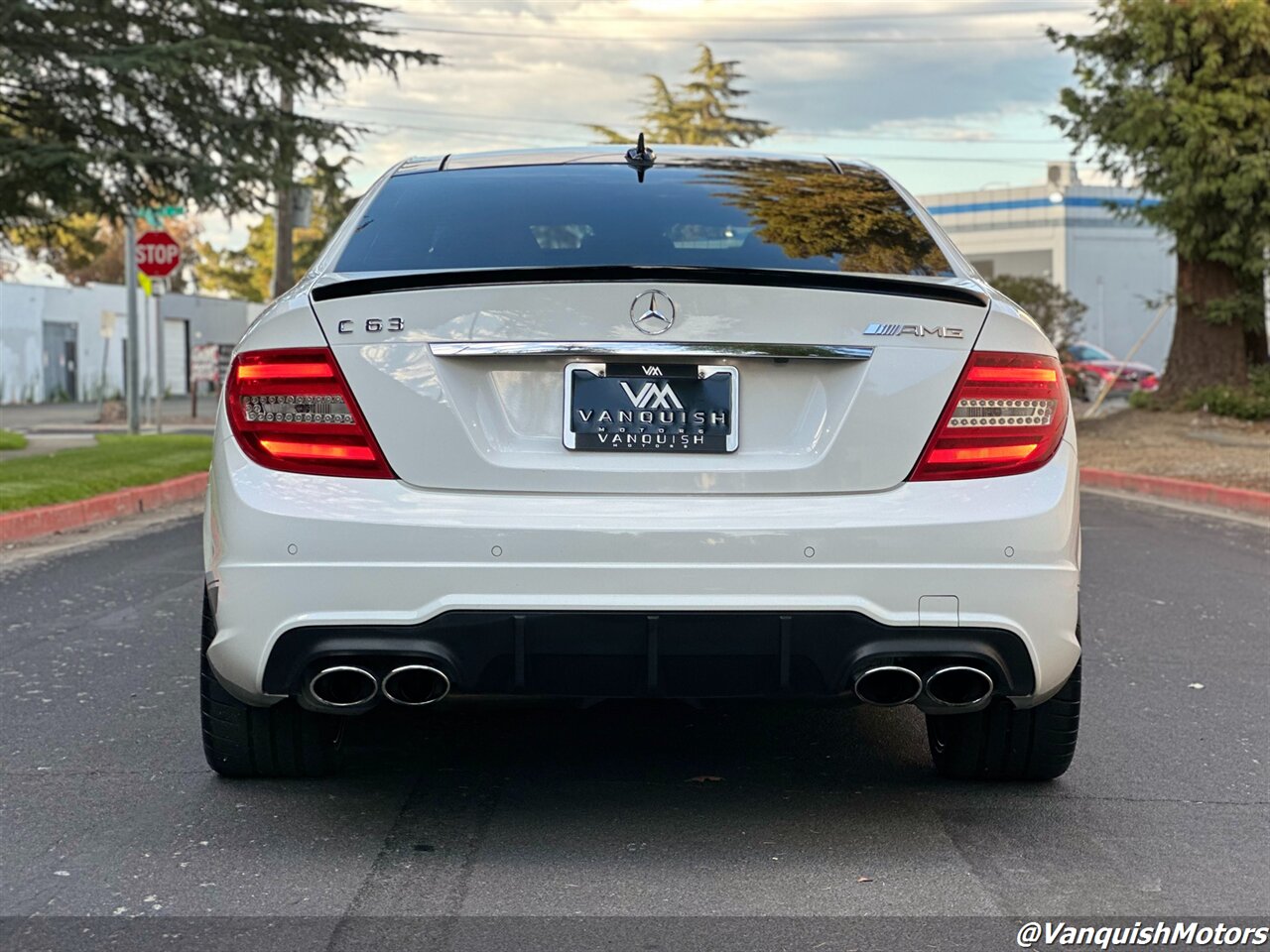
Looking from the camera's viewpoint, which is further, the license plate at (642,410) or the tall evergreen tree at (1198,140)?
the tall evergreen tree at (1198,140)

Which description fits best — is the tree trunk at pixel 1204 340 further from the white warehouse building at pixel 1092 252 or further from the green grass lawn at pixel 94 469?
the white warehouse building at pixel 1092 252

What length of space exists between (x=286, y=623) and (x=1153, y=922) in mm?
1969

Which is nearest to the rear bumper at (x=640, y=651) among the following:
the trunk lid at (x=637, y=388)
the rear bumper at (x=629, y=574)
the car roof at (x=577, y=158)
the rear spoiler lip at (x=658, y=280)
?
the rear bumper at (x=629, y=574)

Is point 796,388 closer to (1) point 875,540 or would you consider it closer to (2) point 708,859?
(1) point 875,540

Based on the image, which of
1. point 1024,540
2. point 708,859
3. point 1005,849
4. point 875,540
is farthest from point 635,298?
point 1005,849

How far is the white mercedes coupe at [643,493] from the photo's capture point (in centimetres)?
378

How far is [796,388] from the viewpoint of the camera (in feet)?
12.8

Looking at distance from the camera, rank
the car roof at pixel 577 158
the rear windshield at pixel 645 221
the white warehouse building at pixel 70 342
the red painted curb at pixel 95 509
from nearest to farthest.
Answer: the rear windshield at pixel 645 221 < the car roof at pixel 577 158 < the red painted curb at pixel 95 509 < the white warehouse building at pixel 70 342

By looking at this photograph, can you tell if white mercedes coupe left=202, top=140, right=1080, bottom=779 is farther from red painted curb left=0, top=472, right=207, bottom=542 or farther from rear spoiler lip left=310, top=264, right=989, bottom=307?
red painted curb left=0, top=472, right=207, bottom=542

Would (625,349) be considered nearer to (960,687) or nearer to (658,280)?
(658,280)

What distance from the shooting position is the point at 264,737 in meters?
4.52

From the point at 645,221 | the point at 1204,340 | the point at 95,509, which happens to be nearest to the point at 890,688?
the point at 645,221

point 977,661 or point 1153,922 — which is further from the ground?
point 977,661

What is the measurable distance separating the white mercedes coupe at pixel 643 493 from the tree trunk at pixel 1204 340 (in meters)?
19.2
